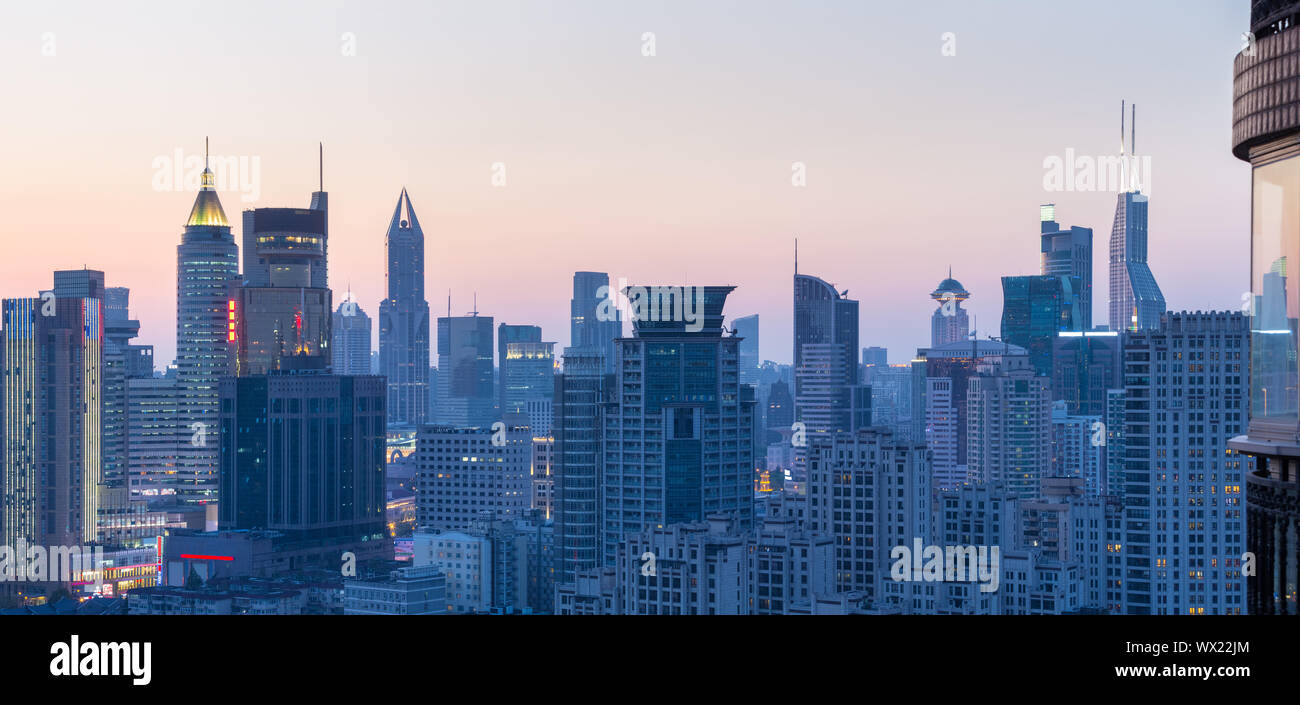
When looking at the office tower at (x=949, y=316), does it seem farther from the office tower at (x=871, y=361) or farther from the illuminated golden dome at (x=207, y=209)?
the illuminated golden dome at (x=207, y=209)

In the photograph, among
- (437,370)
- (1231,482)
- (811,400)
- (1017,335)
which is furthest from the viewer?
(437,370)

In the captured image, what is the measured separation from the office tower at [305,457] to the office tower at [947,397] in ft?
108

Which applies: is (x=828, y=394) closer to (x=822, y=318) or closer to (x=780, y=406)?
(x=780, y=406)

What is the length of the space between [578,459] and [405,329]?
6512 centimetres

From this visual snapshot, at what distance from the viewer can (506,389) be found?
3871 inches

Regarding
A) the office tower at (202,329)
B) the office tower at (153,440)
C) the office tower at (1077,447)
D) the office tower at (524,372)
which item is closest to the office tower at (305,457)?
the office tower at (202,329)

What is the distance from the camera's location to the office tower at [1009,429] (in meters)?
73.8

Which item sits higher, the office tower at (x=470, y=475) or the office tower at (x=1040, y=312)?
the office tower at (x=1040, y=312)

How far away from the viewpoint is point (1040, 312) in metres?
94.4
